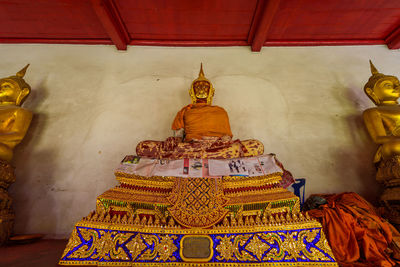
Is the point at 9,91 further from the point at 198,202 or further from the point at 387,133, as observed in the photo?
the point at 387,133

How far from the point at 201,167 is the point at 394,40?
404cm

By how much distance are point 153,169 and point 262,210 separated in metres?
1.01

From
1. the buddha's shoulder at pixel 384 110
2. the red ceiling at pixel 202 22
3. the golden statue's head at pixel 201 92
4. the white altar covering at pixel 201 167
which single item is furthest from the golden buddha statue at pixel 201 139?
the buddha's shoulder at pixel 384 110

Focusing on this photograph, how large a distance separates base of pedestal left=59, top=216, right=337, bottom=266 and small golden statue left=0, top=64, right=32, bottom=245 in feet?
4.41

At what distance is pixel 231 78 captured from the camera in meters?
3.55

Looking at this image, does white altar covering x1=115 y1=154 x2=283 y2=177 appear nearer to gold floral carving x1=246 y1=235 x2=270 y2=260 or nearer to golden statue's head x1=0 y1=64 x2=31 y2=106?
gold floral carving x1=246 y1=235 x2=270 y2=260

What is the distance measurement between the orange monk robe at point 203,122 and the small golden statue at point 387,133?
179 centimetres

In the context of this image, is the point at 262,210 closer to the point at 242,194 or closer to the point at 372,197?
the point at 242,194

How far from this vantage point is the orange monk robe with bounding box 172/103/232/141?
263cm

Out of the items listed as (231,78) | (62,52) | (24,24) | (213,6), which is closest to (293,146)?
(231,78)

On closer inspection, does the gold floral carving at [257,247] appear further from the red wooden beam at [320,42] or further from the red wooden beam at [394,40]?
the red wooden beam at [394,40]

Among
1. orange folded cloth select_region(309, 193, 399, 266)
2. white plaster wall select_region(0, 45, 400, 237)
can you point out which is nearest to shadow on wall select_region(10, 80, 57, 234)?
white plaster wall select_region(0, 45, 400, 237)

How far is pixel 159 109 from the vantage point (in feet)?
10.8

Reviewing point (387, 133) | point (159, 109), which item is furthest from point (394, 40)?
point (159, 109)
